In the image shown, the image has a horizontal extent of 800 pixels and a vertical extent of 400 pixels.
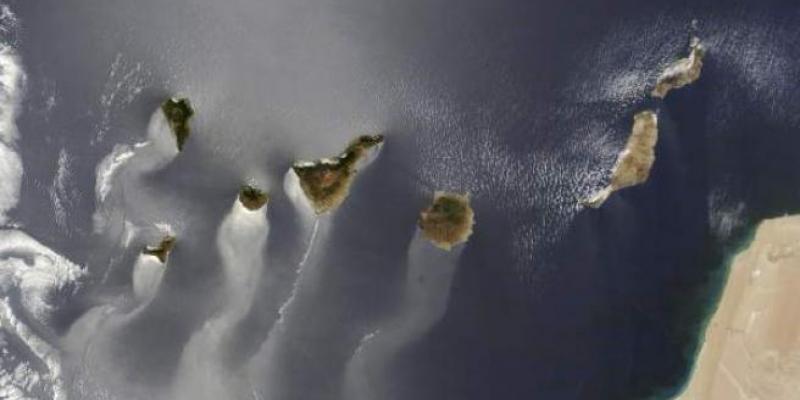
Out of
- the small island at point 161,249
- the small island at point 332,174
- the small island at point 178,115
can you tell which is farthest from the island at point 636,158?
the small island at point 161,249

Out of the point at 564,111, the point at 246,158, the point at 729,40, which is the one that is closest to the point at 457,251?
the point at 564,111

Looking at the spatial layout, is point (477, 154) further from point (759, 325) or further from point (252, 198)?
point (759, 325)

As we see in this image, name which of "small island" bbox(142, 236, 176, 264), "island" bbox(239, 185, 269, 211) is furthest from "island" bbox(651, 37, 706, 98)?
"small island" bbox(142, 236, 176, 264)

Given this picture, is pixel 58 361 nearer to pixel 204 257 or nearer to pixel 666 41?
pixel 204 257

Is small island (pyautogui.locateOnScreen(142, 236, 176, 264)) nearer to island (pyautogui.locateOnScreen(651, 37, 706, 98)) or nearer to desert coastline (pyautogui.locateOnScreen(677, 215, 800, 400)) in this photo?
island (pyautogui.locateOnScreen(651, 37, 706, 98))

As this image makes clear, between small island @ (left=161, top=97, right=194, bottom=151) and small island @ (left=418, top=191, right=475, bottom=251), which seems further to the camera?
small island @ (left=418, top=191, right=475, bottom=251)

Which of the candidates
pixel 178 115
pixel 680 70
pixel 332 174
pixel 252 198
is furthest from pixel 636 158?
pixel 178 115
